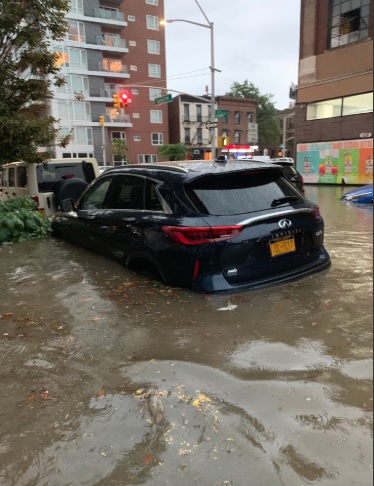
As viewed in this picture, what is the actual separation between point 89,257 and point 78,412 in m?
3.73

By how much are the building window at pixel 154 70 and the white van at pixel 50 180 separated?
4405cm

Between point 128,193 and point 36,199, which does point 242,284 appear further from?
point 36,199

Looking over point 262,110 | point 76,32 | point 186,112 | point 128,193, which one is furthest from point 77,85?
point 128,193

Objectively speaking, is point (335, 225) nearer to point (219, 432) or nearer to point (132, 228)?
point (132, 228)

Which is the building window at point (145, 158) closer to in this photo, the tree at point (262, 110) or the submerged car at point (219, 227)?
the tree at point (262, 110)

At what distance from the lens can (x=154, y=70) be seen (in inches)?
1981

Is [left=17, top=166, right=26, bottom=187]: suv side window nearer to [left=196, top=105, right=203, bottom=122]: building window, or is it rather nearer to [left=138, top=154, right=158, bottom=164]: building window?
[left=138, top=154, right=158, bottom=164]: building window

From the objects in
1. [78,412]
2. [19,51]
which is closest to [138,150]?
[19,51]

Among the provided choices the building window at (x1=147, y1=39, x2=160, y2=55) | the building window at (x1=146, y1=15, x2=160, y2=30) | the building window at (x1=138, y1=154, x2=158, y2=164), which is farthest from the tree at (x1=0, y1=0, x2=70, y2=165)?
the building window at (x1=146, y1=15, x2=160, y2=30)

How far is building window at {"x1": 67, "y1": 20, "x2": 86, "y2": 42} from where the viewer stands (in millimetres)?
43750

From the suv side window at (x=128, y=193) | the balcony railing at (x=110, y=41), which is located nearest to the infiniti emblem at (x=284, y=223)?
the suv side window at (x=128, y=193)

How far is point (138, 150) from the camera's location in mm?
49844

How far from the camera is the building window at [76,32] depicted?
43.8 metres

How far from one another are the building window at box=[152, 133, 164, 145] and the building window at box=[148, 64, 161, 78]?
6985 millimetres
